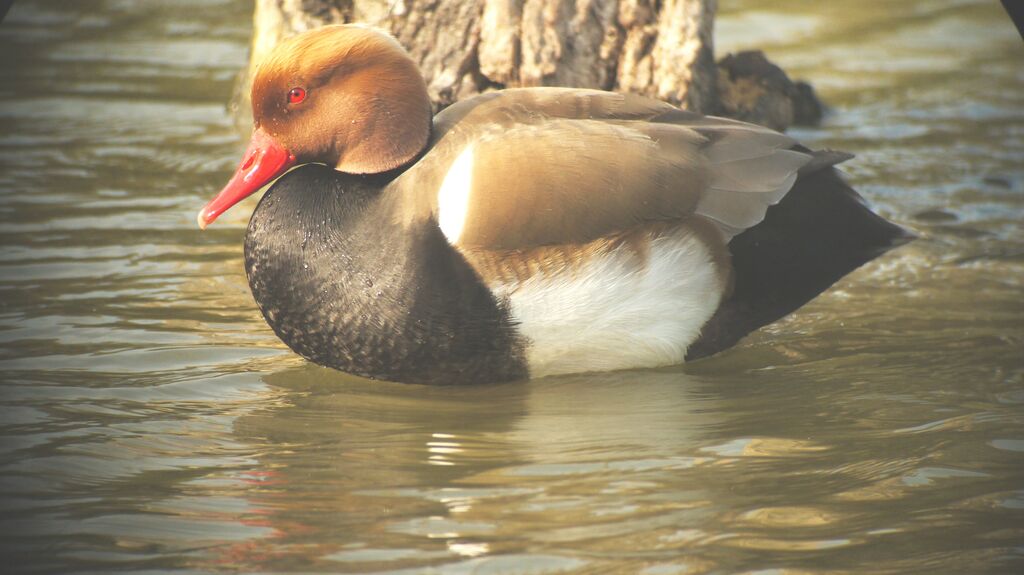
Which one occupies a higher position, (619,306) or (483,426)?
(619,306)

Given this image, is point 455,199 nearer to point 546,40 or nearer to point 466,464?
point 466,464

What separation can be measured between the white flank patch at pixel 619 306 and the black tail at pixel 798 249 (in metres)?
0.09

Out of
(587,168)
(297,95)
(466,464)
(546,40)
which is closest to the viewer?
(466,464)

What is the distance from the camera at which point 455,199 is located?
12.4 ft

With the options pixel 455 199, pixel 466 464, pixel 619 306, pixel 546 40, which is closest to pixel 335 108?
pixel 455 199

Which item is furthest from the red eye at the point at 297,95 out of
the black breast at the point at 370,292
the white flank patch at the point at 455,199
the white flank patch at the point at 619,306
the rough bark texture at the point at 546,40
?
the rough bark texture at the point at 546,40

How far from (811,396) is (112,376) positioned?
2.20 m

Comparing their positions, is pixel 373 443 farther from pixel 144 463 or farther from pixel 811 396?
pixel 811 396

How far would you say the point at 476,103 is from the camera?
165 inches

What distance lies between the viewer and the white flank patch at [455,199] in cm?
377

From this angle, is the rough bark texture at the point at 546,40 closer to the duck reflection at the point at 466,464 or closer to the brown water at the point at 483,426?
the brown water at the point at 483,426

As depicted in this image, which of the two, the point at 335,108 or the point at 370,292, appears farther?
the point at 335,108

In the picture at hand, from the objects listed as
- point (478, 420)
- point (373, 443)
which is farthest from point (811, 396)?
point (373, 443)

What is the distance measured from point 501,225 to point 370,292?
0.43 meters
